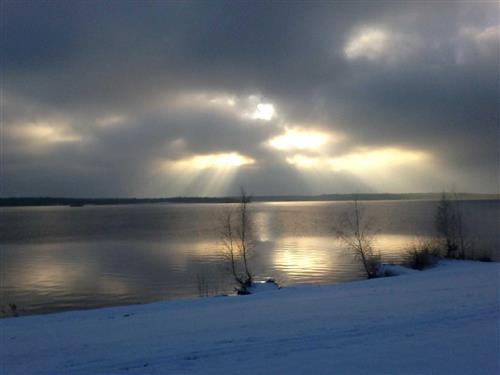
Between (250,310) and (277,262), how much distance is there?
27.0m

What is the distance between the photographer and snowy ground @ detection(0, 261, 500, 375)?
9117mm

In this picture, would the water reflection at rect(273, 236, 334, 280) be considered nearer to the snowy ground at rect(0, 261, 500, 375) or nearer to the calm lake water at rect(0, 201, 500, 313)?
the calm lake water at rect(0, 201, 500, 313)

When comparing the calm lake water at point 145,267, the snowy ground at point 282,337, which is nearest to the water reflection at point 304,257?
the calm lake water at point 145,267

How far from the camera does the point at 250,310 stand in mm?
15586

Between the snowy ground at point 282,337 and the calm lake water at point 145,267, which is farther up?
the snowy ground at point 282,337

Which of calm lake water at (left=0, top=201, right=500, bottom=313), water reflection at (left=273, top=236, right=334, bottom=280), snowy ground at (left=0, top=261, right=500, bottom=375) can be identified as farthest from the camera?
water reflection at (left=273, top=236, right=334, bottom=280)

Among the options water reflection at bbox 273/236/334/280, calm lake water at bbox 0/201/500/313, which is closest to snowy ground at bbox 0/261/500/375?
calm lake water at bbox 0/201/500/313

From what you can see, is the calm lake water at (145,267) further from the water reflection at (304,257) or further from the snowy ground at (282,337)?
the snowy ground at (282,337)

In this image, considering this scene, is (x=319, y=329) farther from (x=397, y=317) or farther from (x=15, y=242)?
(x=15, y=242)

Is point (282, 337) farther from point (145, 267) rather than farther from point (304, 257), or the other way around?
point (304, 257)

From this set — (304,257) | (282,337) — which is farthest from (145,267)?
(282,337)

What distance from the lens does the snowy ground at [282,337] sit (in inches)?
359

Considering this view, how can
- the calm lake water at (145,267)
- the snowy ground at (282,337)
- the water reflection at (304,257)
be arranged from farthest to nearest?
the water reflection at (304,257) < the calm lake water at (145,267) < the snowy ground at (282,337)

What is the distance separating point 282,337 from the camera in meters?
11.1
